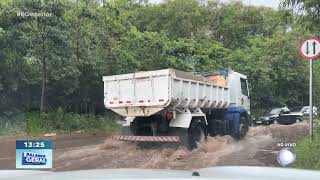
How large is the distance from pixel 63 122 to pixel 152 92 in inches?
242

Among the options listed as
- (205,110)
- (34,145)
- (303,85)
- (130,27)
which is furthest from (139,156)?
(130,27)

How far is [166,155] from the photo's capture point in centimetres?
1374

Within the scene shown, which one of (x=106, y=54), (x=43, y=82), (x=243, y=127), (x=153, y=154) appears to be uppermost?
(x=106, y=54)

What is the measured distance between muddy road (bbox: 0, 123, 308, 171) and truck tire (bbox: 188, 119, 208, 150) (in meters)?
0.16

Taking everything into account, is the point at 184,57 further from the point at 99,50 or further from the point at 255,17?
the point at 255,17

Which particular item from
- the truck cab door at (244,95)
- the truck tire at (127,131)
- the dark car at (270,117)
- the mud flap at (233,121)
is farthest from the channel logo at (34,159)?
the dark car at (270,117)

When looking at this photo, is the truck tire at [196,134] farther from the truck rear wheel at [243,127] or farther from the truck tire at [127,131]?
the truck rear wheel at [243,127]

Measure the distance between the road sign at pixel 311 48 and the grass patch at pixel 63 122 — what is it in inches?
324

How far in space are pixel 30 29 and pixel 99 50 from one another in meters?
2.56

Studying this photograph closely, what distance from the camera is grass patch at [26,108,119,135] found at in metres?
18.8

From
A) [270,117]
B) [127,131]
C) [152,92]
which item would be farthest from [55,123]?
[270,117]

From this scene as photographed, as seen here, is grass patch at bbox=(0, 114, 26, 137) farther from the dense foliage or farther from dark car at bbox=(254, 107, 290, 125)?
dark car at bbox=(254, 107, 290, 125)

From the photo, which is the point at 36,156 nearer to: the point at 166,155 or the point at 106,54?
the point at 166,155

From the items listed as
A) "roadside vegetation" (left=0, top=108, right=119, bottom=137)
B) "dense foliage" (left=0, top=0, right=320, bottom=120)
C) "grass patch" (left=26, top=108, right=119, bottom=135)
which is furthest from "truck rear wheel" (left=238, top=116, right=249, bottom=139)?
"grass patch" (left=26, top=108, right=119, bottom=135)
